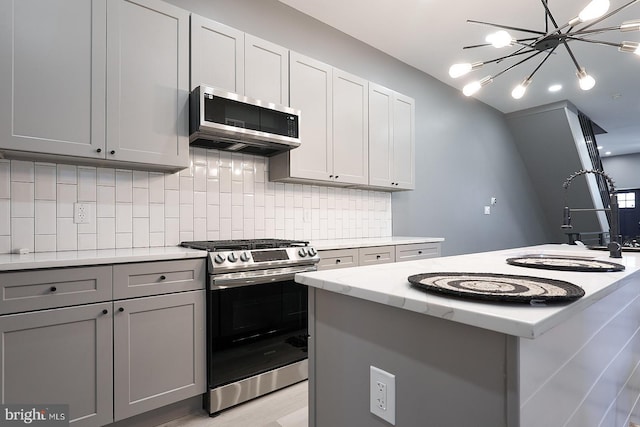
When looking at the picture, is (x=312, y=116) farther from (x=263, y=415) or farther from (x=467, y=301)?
(x=467, y=301)

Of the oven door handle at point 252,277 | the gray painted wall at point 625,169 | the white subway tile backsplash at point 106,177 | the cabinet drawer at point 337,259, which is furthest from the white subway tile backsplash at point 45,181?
the gray painted wall at point 625,169

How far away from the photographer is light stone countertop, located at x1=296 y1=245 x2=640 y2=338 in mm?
656

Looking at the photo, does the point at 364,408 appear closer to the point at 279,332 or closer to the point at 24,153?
the point at 279,332

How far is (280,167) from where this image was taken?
2791mm

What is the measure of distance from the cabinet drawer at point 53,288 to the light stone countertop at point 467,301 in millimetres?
1115

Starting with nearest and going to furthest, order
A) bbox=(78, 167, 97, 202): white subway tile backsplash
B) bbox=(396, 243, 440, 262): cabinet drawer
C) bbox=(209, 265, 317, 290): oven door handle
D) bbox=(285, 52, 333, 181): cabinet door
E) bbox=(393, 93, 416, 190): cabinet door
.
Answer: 1. bbox=(209, 265, 317, 290): oven door handle
2. bbox=(78, 167, 97, 202): white subway tile backsplash
3. bbox=(285, 52, 333, 181): cabinet door
4. bbox=(396, 243, 440, 262): cabinet drawer
5. bbox=(393, 93, 416, 190): cabinet door

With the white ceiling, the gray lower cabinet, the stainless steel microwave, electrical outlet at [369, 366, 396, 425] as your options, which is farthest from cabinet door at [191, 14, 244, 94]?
electrical outlet at [369, 366, 396, 425]

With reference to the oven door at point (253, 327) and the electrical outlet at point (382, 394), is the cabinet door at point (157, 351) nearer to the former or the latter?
the oven door at point (253, 327)

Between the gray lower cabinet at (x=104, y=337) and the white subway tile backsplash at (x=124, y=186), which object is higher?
the white subway tile backsplash at (x=124, y=186)

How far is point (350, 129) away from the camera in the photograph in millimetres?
3129

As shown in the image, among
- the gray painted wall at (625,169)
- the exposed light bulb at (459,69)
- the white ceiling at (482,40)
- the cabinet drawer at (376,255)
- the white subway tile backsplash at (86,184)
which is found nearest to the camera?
→ the white subway tile backsplash at (86,184)

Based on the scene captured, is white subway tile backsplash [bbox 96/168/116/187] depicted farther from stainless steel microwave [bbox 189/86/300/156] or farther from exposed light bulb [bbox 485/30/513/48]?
exposed light bulb [bbox 485/30/513/48]

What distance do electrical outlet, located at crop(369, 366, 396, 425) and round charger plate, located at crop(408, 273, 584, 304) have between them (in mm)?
257

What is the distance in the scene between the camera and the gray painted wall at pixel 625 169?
8.91 m
